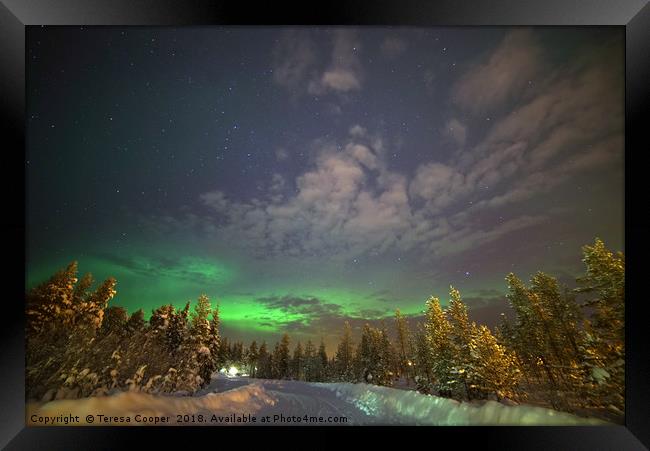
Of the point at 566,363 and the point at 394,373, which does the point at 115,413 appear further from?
the point at 566,363

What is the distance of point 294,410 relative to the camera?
21.1ft

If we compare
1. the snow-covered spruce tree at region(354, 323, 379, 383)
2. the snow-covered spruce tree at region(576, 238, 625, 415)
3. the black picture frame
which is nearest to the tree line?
the snow-covered spruce tree at region(576, 238, 625, 415)

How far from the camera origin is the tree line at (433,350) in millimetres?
6211

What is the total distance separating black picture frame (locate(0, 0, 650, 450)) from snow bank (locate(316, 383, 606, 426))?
0.28 metres

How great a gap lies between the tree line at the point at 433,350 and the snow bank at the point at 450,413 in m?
0.23

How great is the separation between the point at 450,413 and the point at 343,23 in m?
8.16

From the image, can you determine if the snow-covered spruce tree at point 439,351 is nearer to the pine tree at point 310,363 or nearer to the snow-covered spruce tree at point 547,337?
the snow-covered spruce tree at point 547,337

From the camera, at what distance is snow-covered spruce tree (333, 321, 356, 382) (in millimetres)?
9211

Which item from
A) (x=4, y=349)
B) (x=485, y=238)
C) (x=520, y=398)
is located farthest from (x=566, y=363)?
(x=4, y=349)

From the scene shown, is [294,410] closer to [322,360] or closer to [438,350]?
[322,360]

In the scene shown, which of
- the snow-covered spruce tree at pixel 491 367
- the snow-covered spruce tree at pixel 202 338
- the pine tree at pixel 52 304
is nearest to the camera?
the pine tree at pixel 52 304

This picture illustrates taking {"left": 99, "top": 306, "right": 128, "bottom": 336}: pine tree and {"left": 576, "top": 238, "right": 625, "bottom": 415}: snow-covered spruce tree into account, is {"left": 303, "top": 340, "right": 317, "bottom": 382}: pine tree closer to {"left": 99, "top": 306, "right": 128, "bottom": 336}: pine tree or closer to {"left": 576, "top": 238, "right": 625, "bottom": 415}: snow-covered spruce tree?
{"left": 99, "top": 306, "right": 128, "bottom": 336}: pine tree

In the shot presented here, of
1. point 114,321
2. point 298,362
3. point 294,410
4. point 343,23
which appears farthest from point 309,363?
point 343,23

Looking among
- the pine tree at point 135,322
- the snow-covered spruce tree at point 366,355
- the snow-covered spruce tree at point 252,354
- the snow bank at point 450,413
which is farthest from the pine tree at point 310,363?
the pine tree at point 135,322
